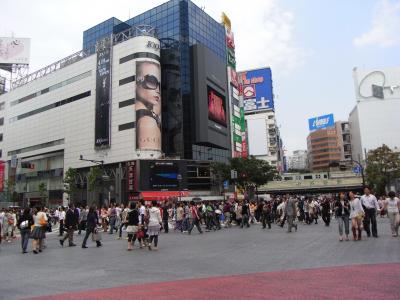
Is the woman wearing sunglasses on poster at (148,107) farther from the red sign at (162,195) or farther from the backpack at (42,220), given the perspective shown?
the backpack at (42,220)

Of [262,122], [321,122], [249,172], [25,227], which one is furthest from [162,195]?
[321,122]

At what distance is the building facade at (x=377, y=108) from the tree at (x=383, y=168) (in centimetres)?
5849

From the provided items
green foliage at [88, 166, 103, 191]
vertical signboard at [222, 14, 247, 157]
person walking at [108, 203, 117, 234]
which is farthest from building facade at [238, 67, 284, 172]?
person walking at [108, 203, 117, 234]

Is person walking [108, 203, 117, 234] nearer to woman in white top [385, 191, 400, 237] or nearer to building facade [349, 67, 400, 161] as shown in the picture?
woman in white top [385, 191, 400, 237]

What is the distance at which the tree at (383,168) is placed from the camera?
4847 centimetres

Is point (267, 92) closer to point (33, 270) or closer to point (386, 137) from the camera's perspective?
point (386, 137)

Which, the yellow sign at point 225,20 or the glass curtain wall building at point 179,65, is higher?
the yellow sign at point 225,20

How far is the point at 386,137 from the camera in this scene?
346 feet

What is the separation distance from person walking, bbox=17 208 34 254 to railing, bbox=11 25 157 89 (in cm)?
4968

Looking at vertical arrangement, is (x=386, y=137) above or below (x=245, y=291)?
above

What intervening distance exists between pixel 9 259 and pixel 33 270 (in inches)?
135

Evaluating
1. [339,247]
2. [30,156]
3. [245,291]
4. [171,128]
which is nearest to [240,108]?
[171,128]

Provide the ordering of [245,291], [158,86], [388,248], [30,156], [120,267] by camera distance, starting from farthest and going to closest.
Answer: [30,156] → [158,86] → [388,248] → [120,267] → [245,291]


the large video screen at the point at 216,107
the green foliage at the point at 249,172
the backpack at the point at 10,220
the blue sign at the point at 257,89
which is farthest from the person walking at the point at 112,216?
the blue sign at the point at 257,89
